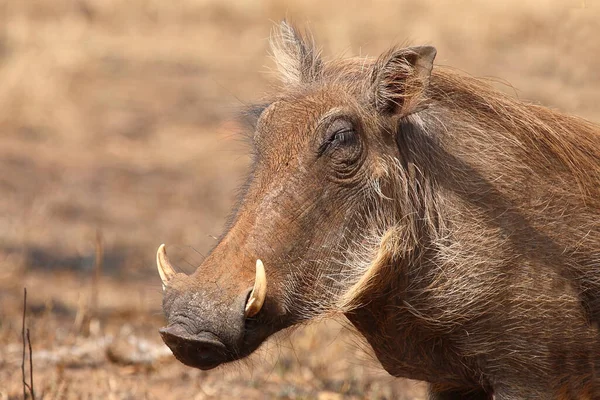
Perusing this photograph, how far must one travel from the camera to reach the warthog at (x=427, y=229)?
3.40 metres

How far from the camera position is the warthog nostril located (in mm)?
3035

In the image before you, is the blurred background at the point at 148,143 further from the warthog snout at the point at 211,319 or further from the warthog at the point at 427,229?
the warthog snout at the point at 211,319

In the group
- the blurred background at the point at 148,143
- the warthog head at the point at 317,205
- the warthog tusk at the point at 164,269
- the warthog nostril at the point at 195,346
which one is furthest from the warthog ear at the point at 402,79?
the warthog nostril at the point at 195,346

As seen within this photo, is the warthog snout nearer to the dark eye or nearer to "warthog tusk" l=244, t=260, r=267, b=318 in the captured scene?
"warthog tusk" l=244, t=260, r=267, b=318

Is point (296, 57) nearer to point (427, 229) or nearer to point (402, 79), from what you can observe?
point (402, 79)

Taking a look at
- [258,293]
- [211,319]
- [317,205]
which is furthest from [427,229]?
[211,319]

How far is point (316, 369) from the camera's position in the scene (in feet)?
17.6

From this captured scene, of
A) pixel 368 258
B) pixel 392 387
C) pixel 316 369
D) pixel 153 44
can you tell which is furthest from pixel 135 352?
pixel 153 44

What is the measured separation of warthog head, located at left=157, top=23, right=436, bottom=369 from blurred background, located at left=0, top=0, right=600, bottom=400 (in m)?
0.59

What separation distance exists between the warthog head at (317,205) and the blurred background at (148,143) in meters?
0.59

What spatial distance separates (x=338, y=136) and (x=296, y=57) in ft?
1.84

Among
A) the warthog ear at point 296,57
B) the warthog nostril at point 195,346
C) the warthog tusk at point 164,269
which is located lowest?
the warthog nostril at point 195,346

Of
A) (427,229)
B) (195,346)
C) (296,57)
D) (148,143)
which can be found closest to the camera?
(195,346)

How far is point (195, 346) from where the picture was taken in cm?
306
